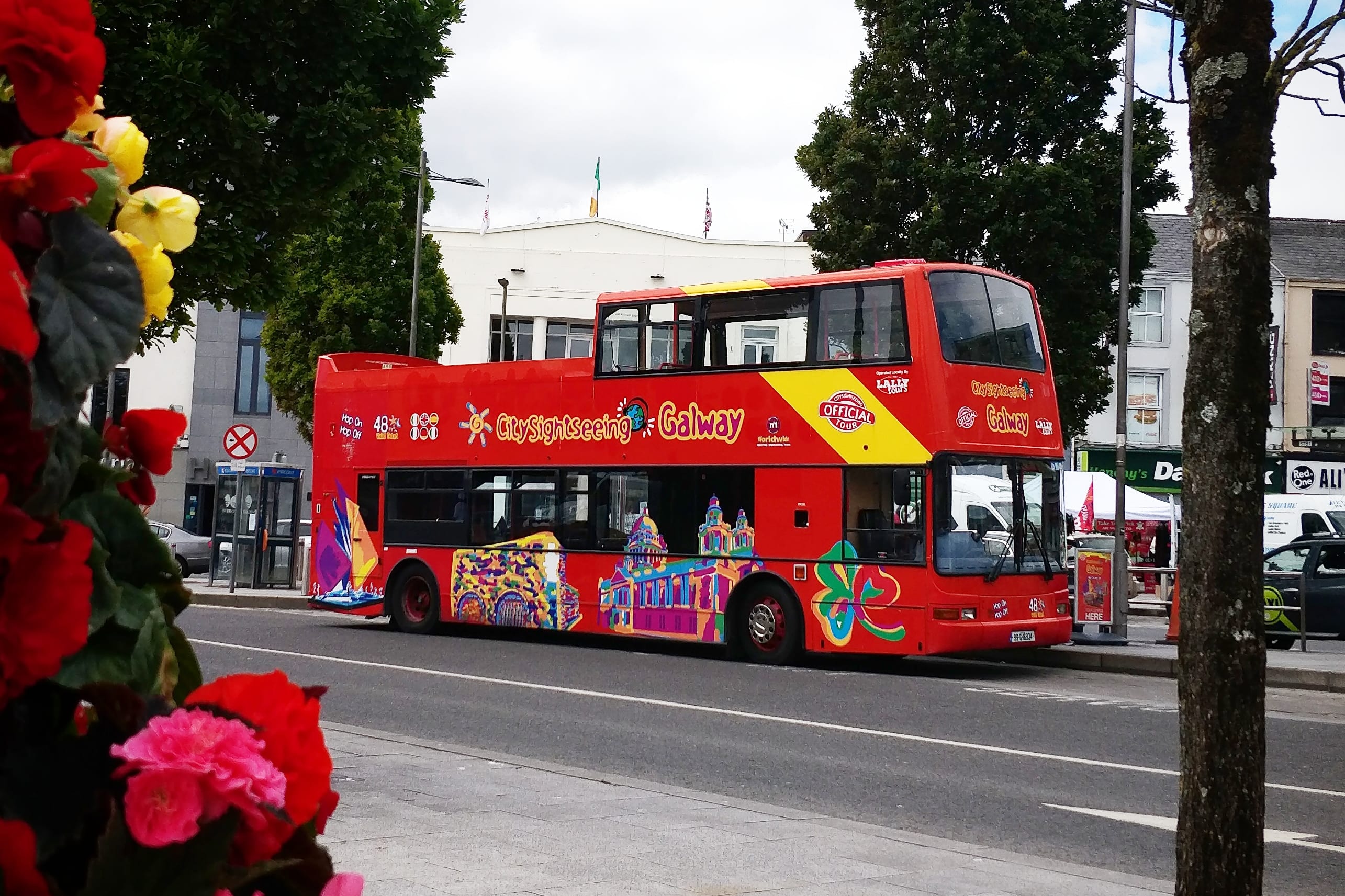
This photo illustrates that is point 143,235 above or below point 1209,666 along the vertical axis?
above

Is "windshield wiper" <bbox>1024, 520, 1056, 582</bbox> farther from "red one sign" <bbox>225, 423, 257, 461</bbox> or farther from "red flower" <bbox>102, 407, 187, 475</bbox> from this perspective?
"red flower" <bbox>102, 407, 187, 475</bbox>

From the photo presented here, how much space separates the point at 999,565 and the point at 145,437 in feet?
49.2

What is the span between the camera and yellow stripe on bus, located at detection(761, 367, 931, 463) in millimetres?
15773

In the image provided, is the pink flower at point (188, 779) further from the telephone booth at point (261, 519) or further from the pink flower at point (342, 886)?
the telephone booth at point (261, 519)

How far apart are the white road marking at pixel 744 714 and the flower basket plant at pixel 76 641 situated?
839 cm

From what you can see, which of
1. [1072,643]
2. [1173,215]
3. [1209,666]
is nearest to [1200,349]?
[1209,666]

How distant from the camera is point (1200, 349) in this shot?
4.01m

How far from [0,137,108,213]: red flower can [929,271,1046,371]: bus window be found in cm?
1479

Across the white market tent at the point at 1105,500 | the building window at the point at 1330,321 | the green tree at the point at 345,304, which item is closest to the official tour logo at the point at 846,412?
the white market tent at the point at 1105,500

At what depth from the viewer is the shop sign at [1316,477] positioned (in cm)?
4147

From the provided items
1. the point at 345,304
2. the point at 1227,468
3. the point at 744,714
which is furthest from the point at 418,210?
the point at 1227,468

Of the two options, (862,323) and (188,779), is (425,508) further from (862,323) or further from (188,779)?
(188,779)

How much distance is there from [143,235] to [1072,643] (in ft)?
61.2

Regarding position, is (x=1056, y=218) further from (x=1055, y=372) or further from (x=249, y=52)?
(x=249, y=52)
